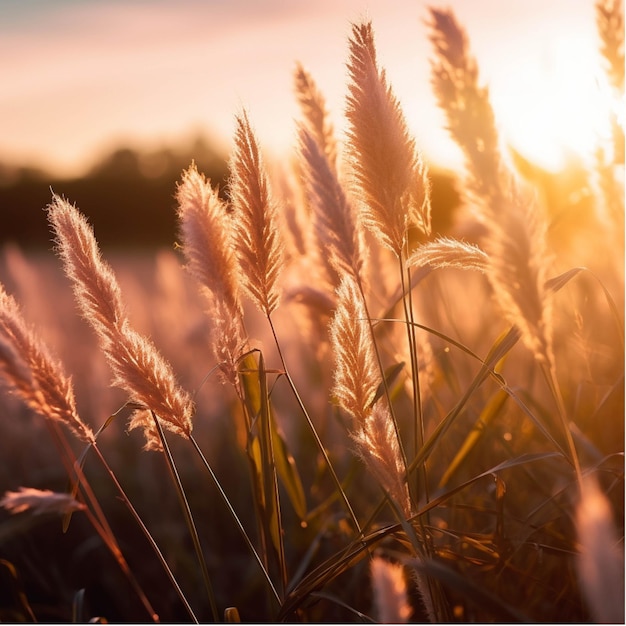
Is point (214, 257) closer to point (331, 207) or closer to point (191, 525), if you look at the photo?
point (331, 207)

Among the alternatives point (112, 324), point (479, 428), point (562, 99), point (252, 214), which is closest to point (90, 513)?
point (112, 324)

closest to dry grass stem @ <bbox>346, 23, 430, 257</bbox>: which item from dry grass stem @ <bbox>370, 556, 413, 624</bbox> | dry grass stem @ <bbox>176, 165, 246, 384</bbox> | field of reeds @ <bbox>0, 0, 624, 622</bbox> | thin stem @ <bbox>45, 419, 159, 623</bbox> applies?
field of reeds @ <bbox>0, 0, 624, 622</bbox>

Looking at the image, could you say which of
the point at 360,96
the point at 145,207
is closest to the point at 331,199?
the point at 360,96

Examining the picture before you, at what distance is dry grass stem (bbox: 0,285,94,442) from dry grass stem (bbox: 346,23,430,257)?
2.16 ft

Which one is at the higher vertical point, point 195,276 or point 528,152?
point 528,152

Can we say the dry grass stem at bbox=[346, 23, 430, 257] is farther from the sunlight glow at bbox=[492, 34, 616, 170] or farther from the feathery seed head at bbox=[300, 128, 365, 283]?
the sunlight glow at bbox=[492, 34, 616, 170]

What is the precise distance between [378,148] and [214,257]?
38 centimetres

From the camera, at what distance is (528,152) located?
2451 mm

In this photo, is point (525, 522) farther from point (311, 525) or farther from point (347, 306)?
point (311, 525)

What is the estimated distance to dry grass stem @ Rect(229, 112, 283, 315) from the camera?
1.30m

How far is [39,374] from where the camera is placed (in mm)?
1278

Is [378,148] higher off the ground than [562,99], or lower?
lower

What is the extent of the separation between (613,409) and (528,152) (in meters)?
0.93

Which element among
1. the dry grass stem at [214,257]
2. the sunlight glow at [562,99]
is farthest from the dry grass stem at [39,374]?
the sunlight glow at [562,99]
